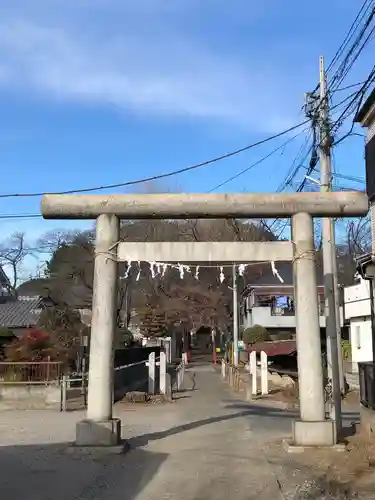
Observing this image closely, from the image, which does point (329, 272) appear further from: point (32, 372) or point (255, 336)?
point (255, 336)

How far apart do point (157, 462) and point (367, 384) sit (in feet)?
14.8

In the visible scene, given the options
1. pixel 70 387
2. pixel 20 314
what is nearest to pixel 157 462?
pixel 70 387

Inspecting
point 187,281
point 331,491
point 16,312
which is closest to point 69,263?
point 187,281

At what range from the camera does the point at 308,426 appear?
938 centimetres

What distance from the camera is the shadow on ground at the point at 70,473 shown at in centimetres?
687

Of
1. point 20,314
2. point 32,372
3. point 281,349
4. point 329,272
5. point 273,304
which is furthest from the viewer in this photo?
point 273,304

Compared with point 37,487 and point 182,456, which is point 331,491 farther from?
point 37,487

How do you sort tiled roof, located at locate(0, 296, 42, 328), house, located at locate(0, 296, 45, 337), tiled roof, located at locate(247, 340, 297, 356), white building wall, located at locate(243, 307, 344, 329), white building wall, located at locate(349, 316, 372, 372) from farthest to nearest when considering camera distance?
white building wall, located at locate(243, 307, 344, 329) → tiled roof, located at locate(0, 296, 42, 328) → house, located at locate(0, 296, 45, 337) → white building wall, located at locate(349, 316, 372, 372) → tiled roof, located at locate(247, 340, 297, 356)

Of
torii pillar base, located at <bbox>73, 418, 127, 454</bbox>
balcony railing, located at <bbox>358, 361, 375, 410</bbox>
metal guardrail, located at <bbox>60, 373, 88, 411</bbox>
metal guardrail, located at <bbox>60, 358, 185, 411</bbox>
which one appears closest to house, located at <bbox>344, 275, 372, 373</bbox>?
metal guardrail, located at <bbox>60, 358, 185, 411</bbox>

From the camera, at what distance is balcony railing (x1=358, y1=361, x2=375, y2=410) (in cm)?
1029

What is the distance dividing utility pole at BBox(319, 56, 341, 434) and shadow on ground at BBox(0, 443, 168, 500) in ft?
14.2

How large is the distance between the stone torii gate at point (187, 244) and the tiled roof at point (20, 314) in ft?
95.7

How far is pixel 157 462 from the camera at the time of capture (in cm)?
858

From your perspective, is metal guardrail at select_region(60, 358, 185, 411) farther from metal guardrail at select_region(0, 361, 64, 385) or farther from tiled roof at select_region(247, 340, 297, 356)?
tiled roof at select_region(247, 340, 297, 356)
